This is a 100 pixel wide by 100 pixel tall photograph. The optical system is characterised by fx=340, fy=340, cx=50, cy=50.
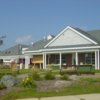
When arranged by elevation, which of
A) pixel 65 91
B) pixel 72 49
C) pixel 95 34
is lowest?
pixel 65 91

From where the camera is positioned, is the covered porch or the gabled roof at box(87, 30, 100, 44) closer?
the covered porch

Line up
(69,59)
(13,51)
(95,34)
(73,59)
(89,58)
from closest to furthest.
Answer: (89,58)
(73,59)
(69,59)
(95,34)
(13,51)

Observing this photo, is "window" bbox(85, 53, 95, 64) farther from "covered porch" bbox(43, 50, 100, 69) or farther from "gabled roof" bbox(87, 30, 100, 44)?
"gabled roof" bbox(87, 30, 100, 44)

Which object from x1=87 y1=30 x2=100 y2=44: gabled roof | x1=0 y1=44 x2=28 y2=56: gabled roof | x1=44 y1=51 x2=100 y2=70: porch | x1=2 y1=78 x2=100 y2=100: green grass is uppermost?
x1=87 y1=30 x2=100 y2=44: gabled roof

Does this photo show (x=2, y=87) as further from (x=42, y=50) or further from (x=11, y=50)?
(x=11, y=50)

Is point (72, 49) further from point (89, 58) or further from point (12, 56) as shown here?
point (12, 56)

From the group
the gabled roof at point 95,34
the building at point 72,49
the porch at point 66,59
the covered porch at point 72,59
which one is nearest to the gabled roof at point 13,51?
the porch at point 66,59

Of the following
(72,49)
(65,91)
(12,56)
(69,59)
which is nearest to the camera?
(65,91)

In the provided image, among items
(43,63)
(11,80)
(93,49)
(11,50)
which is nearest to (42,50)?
(43,63)

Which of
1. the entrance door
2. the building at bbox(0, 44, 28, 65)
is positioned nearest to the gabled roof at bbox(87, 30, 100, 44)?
the entrance door

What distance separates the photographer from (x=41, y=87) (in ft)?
57.0

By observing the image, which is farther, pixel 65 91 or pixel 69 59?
pixel 69 59

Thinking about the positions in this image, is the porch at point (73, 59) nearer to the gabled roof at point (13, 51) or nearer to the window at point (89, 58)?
the window at point (89, 58)

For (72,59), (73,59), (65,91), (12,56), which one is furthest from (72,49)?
(65,91)
